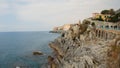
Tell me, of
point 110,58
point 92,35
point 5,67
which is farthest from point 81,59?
point 5,67

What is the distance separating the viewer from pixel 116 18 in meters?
76.9

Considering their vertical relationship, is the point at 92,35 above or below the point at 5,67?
above

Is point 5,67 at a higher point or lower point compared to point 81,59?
lower

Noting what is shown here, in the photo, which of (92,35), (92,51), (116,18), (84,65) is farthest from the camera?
(116,18)

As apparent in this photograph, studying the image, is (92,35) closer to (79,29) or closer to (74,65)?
(79,29)

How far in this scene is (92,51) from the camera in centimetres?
3556

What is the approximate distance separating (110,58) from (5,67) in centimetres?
3374

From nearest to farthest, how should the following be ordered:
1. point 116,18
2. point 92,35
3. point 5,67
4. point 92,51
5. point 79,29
Answer: point 92,51
point 92,35
point 5,67
point 79,29
point 116,18

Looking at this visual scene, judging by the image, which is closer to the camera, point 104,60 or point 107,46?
point 104,60

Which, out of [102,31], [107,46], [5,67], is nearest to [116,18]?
[102,31]

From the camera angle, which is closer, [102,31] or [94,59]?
[94,59]

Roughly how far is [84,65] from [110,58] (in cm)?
335

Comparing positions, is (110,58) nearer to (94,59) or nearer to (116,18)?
(94,59)

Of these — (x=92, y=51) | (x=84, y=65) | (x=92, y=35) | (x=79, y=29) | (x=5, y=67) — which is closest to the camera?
(x=84, y=65)
